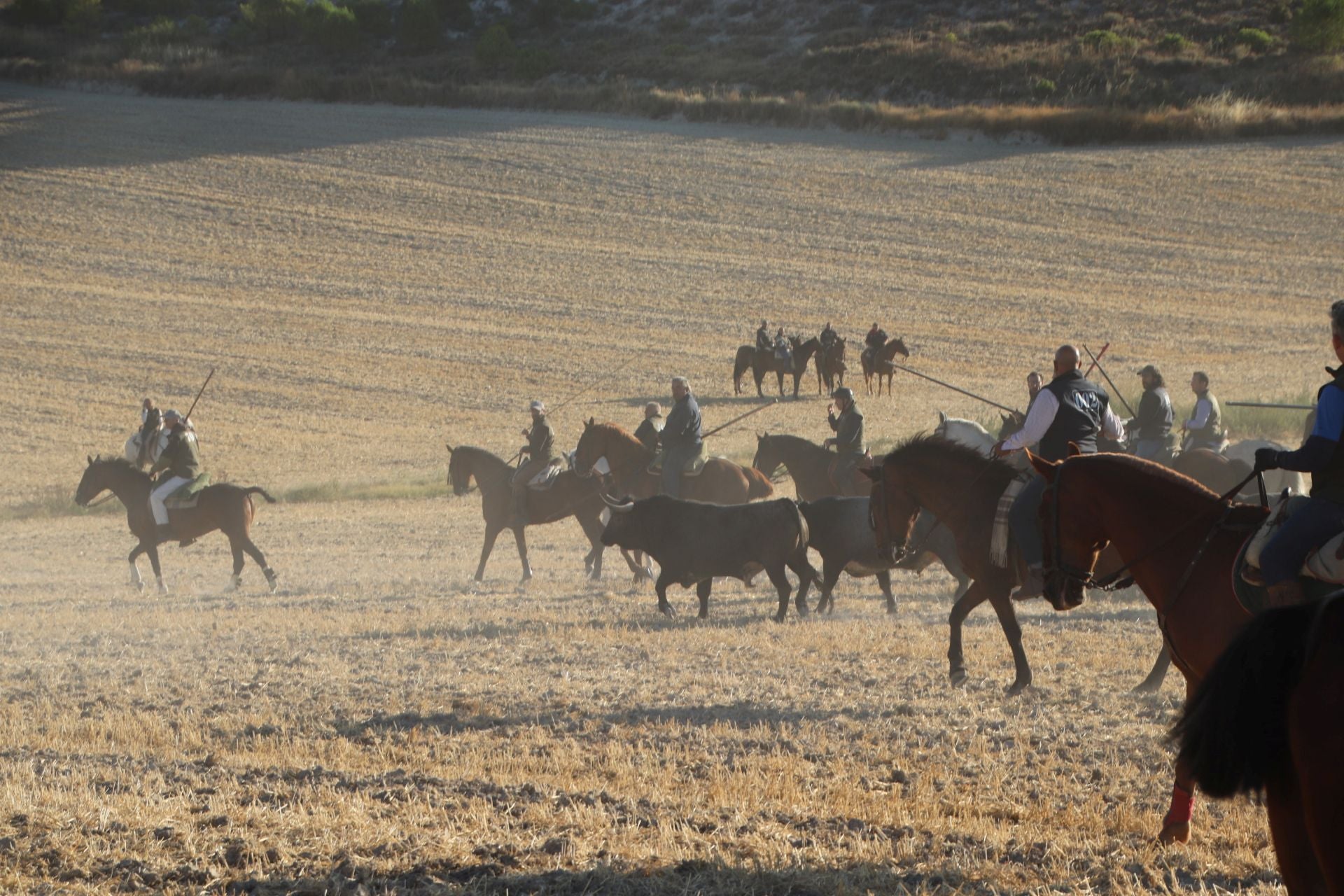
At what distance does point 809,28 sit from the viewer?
73750mm

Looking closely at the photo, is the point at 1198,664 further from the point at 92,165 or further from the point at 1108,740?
the point at 92,165

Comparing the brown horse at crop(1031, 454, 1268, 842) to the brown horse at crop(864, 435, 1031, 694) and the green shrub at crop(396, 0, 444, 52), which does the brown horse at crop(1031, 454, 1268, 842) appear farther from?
the green shrub at crop(396, 0, 444, 52)

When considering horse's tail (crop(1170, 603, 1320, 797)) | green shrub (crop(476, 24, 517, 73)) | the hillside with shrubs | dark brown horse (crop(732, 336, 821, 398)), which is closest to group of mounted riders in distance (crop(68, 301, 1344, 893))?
horse's tail (crop(1170, 603, 1320, 797))

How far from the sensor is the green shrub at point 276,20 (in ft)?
255

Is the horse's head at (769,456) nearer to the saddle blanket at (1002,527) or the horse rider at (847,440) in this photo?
the horse rider at (847,440)

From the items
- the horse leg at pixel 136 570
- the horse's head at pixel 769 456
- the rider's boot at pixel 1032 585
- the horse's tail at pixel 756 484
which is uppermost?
the rider's boot at pixel 1032 585

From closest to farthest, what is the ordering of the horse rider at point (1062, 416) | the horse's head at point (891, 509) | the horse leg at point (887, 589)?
the horse rider at point (1062, 416)
the horse's head at point (891, 509)
the horse leg at point (887, 589)

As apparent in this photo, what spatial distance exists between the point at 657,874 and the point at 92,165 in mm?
53960

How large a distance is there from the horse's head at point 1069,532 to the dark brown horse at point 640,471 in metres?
9.71

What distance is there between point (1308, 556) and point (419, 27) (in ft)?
257

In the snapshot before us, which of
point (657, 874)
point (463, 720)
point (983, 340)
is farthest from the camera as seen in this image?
point (983, 340)

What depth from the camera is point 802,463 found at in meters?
17.2

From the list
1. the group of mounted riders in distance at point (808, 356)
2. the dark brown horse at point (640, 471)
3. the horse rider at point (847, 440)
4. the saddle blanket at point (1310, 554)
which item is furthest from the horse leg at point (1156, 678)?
the group of mounted riders in distance at point (808, 356)

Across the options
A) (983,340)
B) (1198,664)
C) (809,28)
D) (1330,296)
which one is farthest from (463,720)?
(809,28)
